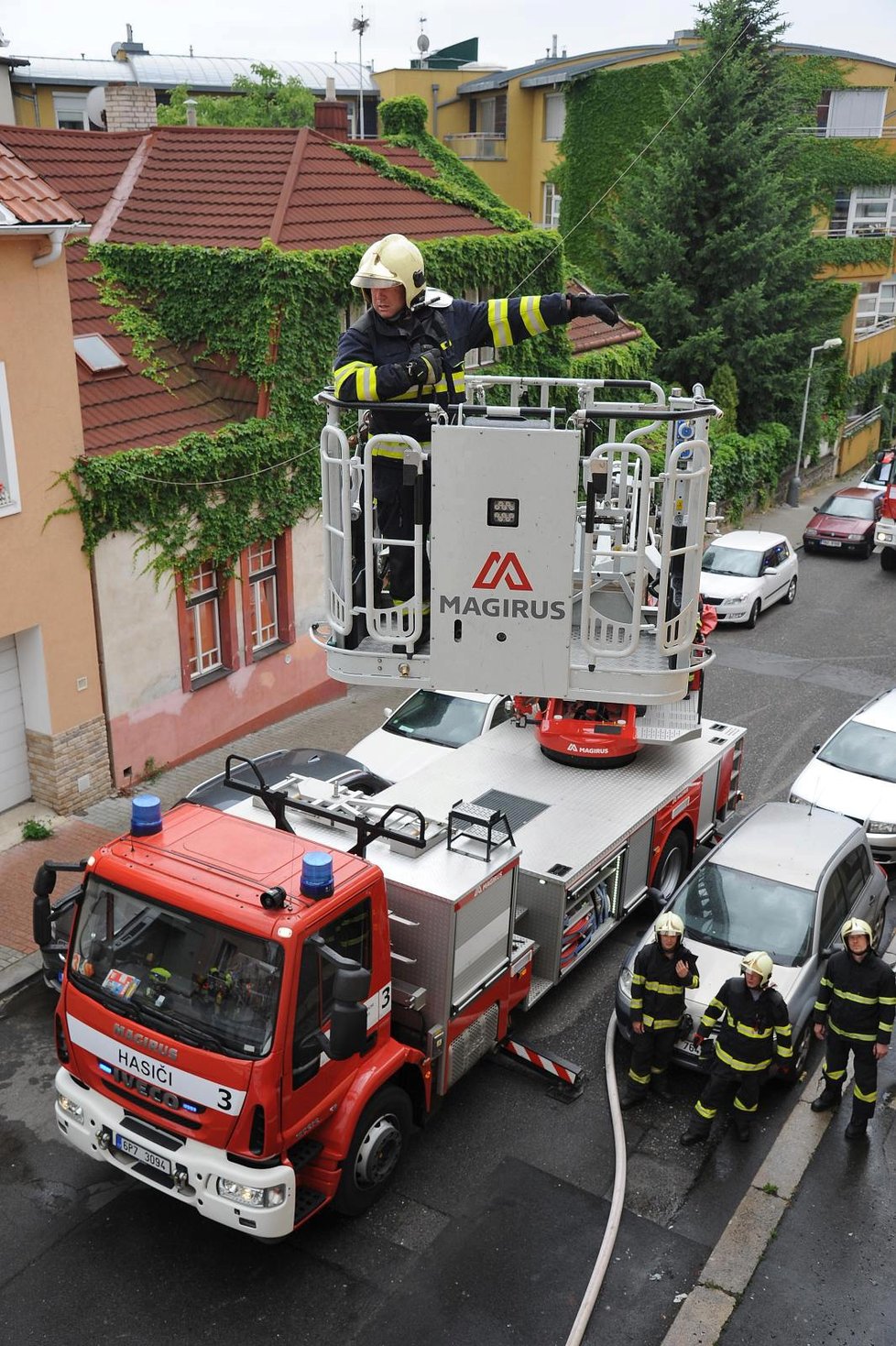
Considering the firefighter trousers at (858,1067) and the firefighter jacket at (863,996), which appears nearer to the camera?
the firefighter jacket at (863,996)

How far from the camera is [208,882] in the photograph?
22.7 ft

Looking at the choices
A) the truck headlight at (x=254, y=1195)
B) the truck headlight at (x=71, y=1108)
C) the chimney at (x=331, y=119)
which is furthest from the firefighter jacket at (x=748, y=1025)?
the chimney at (x=331, y=119)

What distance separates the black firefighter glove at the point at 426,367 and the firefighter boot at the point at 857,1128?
6011 mm

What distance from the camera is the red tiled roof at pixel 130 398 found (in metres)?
14.0

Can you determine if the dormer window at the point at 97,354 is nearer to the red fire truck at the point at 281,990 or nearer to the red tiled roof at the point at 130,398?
the red tiled roof at the point at 130,398

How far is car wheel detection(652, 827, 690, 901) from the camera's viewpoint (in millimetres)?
11086

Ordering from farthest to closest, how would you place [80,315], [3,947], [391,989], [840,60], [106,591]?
[840,60]
[80,315]
[106,591]
[3,947]
[391,989]

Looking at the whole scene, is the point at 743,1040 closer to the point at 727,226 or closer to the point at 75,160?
the point at 75,160

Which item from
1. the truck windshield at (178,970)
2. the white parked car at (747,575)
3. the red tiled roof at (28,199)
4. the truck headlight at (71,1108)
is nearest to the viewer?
the truck windshield at (178,970)

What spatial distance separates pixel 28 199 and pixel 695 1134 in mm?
10509

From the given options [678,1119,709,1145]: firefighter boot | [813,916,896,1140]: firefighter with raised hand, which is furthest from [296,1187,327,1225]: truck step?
[813,916,896,1140]: firefighter with raised hand

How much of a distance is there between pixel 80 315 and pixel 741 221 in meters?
19.3

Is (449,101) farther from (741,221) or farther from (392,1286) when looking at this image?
(392,1286)

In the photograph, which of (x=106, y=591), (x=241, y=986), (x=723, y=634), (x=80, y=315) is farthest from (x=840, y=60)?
(x=241, y=986)
